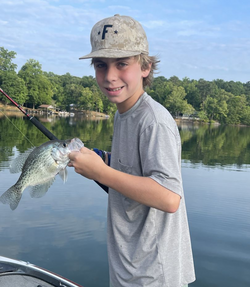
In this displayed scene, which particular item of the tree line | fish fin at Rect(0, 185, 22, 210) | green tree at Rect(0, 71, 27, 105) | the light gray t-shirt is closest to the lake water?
fish fin at Rect(0, 185, 22, 210)

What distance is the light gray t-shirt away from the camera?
5.22ft

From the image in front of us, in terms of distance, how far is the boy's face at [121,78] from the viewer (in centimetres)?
182

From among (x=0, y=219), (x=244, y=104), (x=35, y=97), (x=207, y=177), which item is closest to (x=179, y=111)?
(x=244, y=104)

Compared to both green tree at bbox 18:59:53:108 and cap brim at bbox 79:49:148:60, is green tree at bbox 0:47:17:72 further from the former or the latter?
cap brim at bbox 79:49:148:60

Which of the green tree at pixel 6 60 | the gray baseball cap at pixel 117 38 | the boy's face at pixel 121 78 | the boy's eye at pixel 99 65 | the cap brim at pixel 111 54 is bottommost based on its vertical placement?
the boy's face at pixel 121 78

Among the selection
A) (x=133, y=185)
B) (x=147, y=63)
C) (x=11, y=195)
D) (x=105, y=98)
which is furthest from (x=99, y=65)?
(x=105, y=98)

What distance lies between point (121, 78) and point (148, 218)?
840mm

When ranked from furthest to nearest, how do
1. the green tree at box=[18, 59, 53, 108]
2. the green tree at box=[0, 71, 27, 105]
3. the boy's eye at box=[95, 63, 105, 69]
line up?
the green tree at box=[18, 59, 53, 108], the green tree at box=[0, 71, 27, 105], the boy's eye at box=[95, 63, 105, 69]

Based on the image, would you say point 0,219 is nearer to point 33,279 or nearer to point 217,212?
point 33,279

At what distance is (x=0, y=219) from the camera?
24.3 ft

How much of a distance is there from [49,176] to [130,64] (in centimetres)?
88

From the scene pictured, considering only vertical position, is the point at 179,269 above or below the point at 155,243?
below

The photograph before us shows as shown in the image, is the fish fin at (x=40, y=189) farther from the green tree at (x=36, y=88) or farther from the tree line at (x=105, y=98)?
the green tree at (x=36, y=88)

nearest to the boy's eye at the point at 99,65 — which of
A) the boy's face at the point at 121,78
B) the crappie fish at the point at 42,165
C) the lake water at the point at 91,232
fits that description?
the boy's face at the point at 121,78
